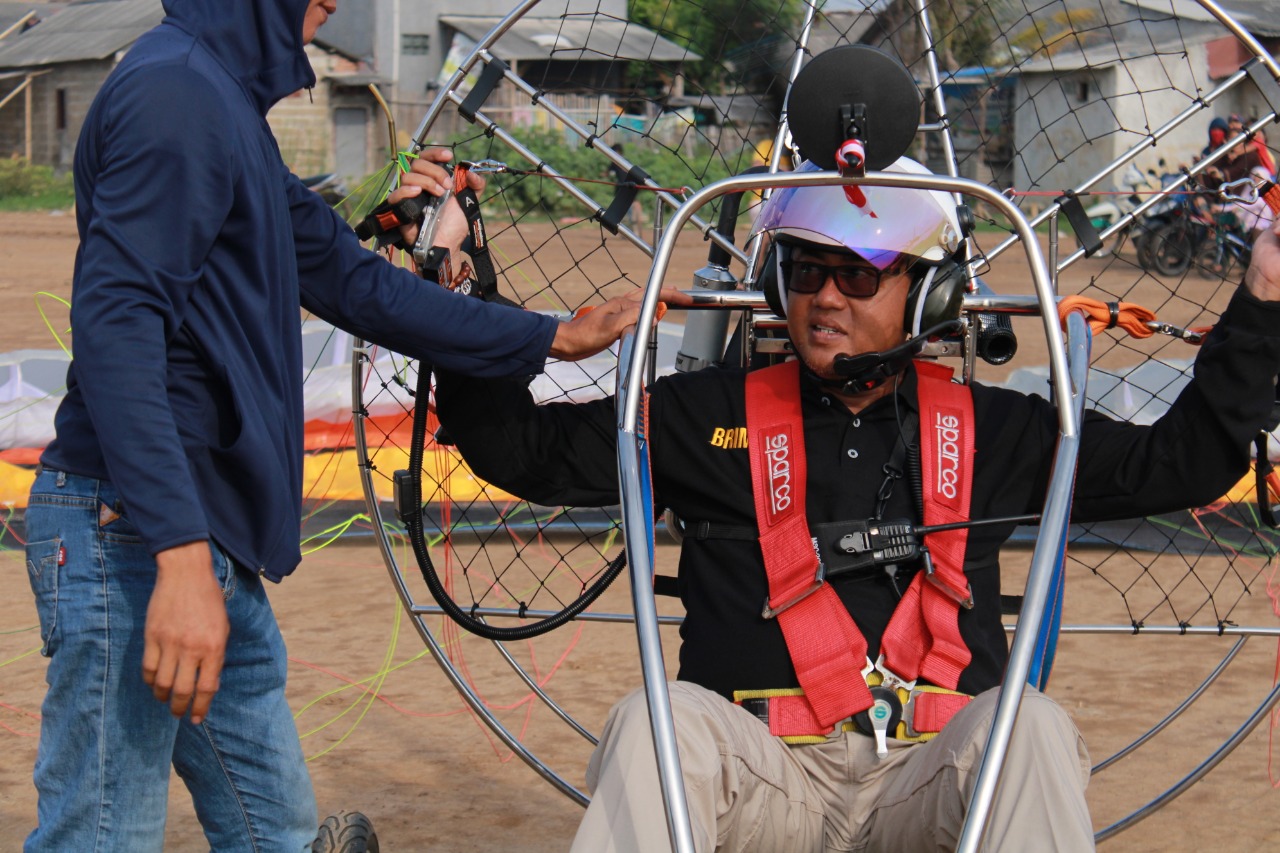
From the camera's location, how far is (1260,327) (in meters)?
2.82

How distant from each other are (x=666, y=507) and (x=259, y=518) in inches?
39.5

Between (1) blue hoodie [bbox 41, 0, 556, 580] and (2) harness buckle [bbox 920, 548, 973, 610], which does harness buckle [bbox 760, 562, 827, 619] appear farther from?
(1) blue hoodie [bbox 41, 0, 556, 580]

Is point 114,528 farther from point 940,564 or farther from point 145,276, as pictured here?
point 940,564

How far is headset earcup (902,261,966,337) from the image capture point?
296 cm

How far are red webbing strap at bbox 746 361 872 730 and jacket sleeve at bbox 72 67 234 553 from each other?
1.14 meters

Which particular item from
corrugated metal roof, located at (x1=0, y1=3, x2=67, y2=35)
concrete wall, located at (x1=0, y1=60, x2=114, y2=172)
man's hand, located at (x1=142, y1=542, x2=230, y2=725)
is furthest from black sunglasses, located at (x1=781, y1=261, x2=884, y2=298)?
corrugated metal roof, located at (x1=0, y1=3, x2=67, y2=35)

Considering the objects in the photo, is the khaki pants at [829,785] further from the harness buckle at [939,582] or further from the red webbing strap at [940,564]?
the harness buckle at [939,582]

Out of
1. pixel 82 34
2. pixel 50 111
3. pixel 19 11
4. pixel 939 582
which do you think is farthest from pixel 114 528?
pixel 19 11

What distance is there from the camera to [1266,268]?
9.12 feet

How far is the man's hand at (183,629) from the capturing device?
7.09 feet

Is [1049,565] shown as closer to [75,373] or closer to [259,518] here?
[259,518]

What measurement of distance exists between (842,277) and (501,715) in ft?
7.87

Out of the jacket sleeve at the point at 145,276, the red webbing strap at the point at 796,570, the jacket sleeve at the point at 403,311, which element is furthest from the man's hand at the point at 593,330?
the jacket sleeve at the point at 145,276

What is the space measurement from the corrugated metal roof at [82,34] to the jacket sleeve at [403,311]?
34.5 meters
